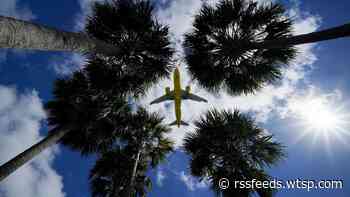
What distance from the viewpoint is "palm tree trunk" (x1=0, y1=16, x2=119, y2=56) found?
2320mm

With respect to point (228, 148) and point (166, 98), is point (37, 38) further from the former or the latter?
point (166, 98)

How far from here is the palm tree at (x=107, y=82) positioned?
6.89 meters

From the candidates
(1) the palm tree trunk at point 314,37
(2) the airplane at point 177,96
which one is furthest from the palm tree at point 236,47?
(2) the airplane at point 177,96

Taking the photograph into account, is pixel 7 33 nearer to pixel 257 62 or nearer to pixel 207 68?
pixel 207 68

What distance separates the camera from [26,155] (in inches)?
292

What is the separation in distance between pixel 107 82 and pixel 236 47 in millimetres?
4874

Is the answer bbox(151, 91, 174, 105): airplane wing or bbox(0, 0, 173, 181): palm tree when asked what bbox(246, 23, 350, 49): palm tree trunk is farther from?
bbox(151, 91, 174, 105): airplane wing

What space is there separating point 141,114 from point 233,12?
6707 mm

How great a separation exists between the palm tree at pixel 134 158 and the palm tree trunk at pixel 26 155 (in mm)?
2517

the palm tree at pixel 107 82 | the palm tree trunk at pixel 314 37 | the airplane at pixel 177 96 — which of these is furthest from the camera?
the airplane at pixel 177 96

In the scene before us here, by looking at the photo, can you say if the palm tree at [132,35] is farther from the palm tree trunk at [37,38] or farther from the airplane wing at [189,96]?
the airplane wing at [189,96]

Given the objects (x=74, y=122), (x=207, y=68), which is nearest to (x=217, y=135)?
(x=207, y=68)

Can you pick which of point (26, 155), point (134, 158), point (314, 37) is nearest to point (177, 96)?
point (134, 158)

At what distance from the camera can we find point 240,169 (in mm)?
7387
